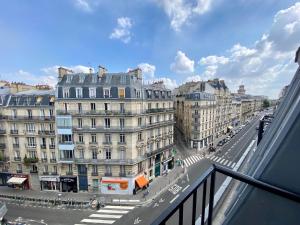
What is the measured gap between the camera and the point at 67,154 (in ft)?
77.0

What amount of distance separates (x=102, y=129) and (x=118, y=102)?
391 cm

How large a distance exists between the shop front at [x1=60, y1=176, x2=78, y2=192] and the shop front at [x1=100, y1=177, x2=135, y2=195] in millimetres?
3882

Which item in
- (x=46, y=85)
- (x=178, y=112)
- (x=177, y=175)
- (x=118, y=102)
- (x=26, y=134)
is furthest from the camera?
(x=178, y=112)

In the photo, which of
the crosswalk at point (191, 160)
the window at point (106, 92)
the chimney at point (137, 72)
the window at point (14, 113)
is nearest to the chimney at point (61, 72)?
the window at point (106, 92)

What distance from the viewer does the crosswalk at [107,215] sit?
57.8ft

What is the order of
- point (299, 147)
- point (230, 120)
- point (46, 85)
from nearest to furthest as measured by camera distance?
point (299, 147) → point (46, 85) → point (230, 120)

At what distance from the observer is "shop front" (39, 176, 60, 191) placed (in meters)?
24.3

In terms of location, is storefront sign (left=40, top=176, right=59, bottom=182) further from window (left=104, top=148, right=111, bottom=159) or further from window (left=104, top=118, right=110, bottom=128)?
window (left=104, top=118, right=110, bottom=128)

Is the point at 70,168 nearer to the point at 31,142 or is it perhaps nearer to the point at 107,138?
the point at 31,142

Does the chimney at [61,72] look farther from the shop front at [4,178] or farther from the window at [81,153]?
the shop front at [4,178]

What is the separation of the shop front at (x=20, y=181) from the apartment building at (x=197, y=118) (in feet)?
104

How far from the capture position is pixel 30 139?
24234mm

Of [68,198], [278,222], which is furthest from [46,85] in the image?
[278,222]

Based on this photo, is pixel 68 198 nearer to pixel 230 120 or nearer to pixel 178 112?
pixel 178 112
